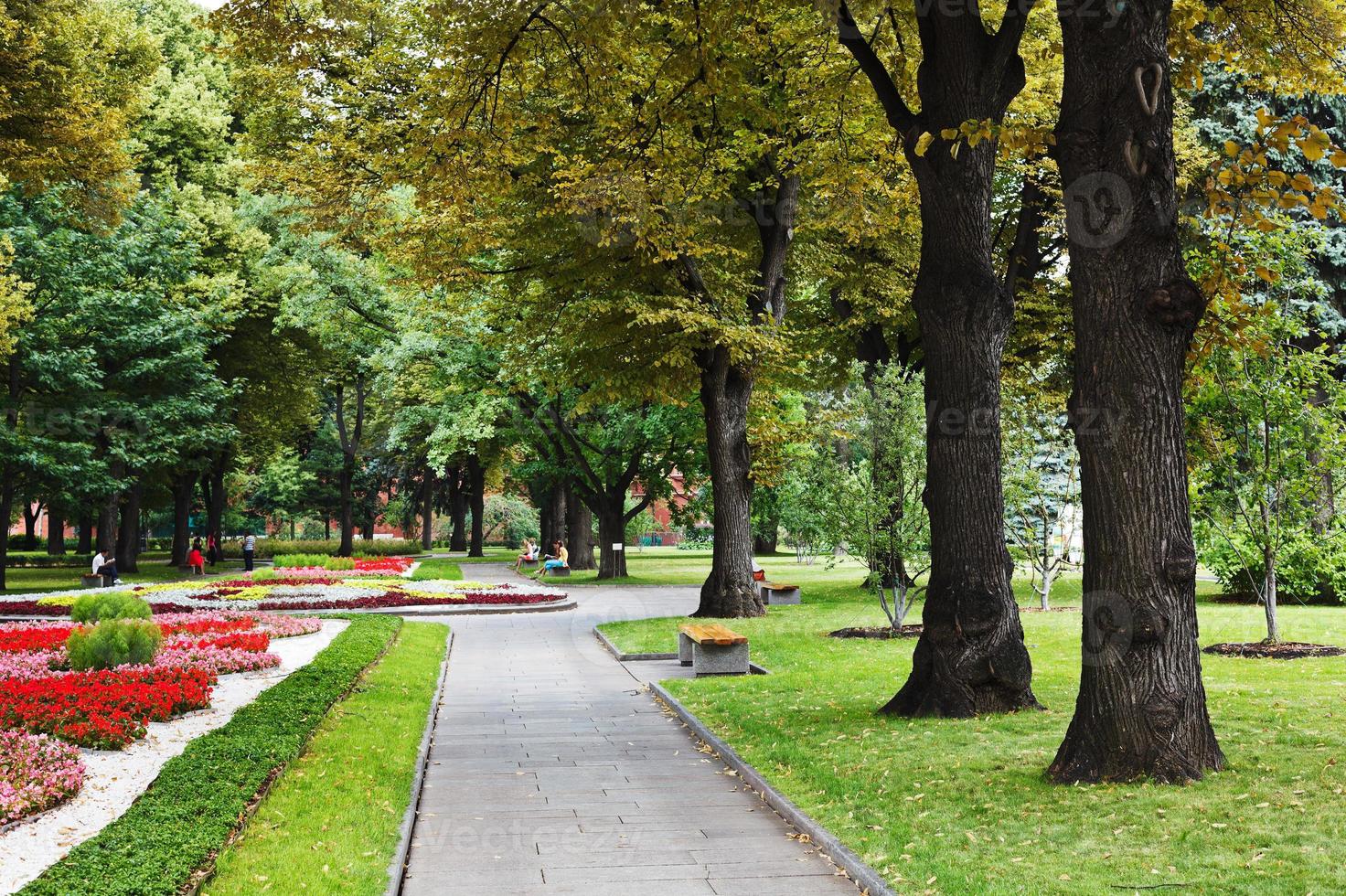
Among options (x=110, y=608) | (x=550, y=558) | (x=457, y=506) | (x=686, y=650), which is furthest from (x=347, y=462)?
(x=686, y=650)

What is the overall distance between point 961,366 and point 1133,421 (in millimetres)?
3091

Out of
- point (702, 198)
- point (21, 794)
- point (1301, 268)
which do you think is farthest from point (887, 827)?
point (702, 198)

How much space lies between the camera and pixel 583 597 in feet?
94.4

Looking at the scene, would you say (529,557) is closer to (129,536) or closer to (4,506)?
(129,536)

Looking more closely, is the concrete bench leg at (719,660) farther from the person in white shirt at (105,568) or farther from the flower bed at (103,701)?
the person in white shirt at (105,568)

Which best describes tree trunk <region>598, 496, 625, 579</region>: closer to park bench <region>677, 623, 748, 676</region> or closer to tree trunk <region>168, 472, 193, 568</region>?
tree trunk <region>168, 472, 193, 568</region>

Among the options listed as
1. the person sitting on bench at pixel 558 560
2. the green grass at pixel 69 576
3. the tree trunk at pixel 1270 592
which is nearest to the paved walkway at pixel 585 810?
the tree trunk at pixel 1270 592

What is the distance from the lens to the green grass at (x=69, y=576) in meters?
29.9

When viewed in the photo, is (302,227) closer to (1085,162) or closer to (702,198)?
(702,198)

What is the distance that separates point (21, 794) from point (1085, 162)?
7.80 m

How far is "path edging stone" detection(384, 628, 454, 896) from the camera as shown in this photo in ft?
19.4

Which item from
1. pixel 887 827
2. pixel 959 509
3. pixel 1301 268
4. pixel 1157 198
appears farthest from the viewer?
pixel 1301 268

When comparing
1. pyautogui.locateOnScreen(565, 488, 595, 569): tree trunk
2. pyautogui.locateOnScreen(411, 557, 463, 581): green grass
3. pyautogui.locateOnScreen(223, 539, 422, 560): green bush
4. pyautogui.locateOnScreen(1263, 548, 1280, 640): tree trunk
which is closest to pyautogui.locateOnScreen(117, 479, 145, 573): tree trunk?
pyautogui.locateOnScreen(411, 557, 463, 581): green grass

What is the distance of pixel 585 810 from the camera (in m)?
7.57
